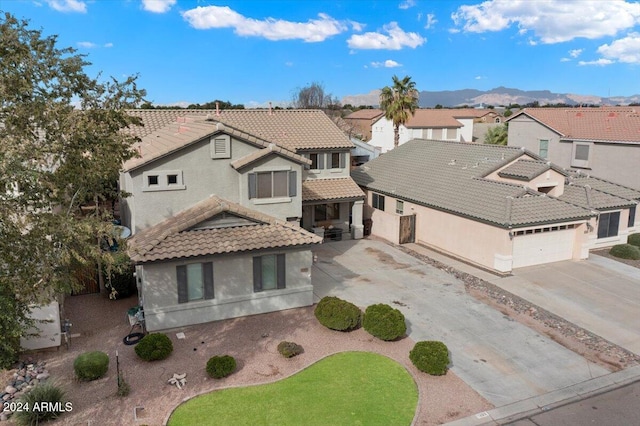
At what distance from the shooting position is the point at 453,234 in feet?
86.9

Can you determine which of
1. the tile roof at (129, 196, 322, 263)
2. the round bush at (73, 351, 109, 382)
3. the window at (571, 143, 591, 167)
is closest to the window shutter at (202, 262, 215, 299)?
the tile roof at (129, 196, 322, 263)

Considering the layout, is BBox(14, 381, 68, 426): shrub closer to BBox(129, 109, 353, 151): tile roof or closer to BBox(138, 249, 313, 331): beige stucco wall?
BBox(138, 249, 313, 331): beige stucco wall

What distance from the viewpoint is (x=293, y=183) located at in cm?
2333

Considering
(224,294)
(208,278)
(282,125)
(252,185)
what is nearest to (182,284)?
(208,278)

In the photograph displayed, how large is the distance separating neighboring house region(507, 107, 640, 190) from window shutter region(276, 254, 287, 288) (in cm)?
2952

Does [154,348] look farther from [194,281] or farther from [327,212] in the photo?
[327,212]

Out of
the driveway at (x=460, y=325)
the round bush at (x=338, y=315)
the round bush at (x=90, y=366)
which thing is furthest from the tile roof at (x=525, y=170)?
the round bush at (x=90, y=366)

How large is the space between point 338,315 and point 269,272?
3.38 m

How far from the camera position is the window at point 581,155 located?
127 feet

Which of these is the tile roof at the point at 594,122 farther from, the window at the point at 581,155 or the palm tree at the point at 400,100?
the palm tree at the point at 400,100

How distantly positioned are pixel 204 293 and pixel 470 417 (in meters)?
9.90

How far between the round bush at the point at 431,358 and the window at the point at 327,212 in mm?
16454

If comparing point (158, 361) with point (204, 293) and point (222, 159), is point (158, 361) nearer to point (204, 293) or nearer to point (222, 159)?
point (204, 293)

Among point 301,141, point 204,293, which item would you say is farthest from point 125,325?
point 301,141
